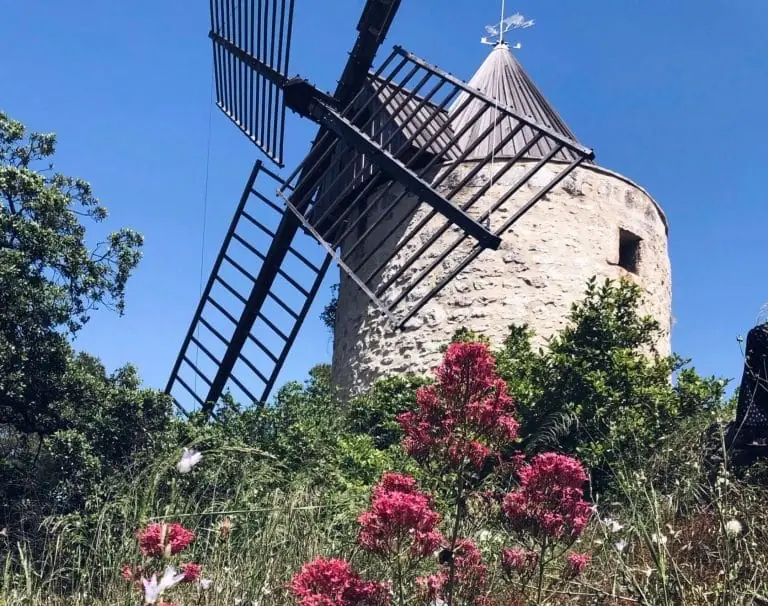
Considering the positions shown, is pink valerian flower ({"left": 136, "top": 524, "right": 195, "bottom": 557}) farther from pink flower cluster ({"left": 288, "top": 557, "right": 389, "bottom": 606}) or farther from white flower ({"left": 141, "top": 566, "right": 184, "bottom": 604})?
pink flower cluster ({"left": 288, "top": 557, "right": 389, "bottom": 606})

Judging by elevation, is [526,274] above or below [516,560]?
above

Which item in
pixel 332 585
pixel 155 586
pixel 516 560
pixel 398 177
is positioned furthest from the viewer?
pixel 398 177

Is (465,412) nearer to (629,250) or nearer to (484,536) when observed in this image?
(484,536)

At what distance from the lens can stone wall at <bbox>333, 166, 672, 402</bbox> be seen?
6746 millimetres

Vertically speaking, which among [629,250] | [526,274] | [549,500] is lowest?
[549,500]

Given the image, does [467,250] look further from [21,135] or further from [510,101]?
[21,135]

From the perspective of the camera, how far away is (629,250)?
7.55m

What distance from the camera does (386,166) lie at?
20.8 ft

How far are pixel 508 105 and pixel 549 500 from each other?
20.0 feet

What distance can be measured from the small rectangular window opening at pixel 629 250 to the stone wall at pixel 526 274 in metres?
0.03

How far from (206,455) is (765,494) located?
8.80 feet

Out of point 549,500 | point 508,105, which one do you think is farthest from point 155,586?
point 508,105

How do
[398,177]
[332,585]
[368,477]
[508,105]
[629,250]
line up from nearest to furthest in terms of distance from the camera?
[332,585] < [368,477] < [398,177] < [629,250] < [508,105]

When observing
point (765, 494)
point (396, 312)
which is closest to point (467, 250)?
point (396, 312)
